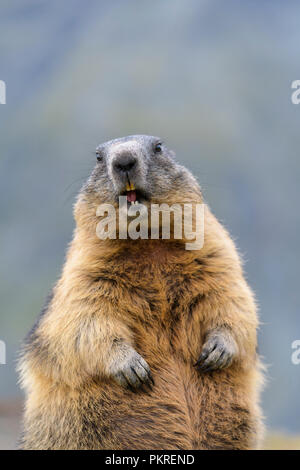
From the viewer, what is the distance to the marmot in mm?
3250

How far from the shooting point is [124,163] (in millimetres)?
3393

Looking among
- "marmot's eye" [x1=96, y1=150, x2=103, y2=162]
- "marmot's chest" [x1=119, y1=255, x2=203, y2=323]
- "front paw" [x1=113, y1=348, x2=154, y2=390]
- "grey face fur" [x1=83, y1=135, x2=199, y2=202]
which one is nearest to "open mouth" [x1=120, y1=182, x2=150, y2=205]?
"grey face fur" [x1=83, y1=135, x2=199, y2=202]

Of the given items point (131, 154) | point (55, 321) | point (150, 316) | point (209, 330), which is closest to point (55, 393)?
point (55, 321)

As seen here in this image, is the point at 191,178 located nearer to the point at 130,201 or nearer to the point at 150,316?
the point at 130,201

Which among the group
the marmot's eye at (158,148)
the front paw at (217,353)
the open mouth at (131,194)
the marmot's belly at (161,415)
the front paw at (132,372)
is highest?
the marmot's eye at (158,148)

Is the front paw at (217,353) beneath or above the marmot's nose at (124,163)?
beneath

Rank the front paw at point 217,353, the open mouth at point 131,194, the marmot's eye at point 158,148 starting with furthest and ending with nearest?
the marmot's eye at point 158,148 < the open mouth at point 131,194 < the front paw at point 217,353

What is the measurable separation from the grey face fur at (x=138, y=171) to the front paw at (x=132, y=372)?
85cm

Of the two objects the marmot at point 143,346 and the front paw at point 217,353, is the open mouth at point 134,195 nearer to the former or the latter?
the marmot at point 143,346

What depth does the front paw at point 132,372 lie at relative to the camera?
3.21 m

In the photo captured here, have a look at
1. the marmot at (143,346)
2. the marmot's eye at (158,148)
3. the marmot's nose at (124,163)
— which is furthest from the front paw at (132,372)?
the marmot's eye at (158,148)
